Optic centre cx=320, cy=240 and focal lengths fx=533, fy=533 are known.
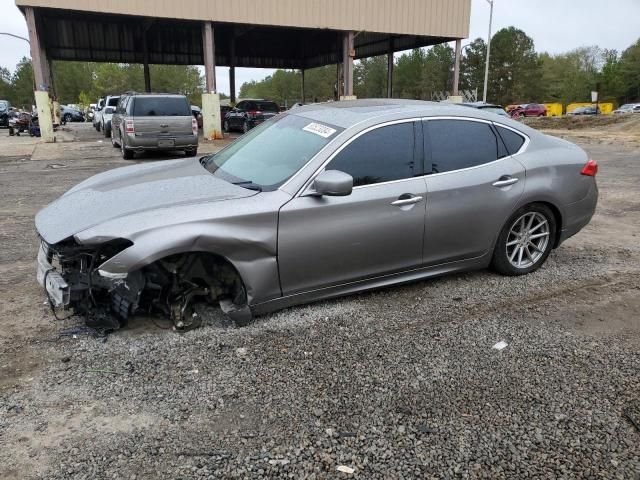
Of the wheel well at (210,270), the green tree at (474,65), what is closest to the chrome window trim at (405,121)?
the wheel well at (210,270)

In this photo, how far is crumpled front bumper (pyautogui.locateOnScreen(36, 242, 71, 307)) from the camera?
3.32 meters

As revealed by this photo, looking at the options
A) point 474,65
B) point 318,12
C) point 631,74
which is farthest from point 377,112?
point 631,74

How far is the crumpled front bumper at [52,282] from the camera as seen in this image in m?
3.32

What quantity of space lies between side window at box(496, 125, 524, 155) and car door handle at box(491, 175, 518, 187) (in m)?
0.28

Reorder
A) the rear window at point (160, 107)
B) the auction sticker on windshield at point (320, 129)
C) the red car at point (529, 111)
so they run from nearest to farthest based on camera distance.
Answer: the auction sticker on windshield at point (320, 129)
the rear window at point (160, 107)
the red car at point (529, 111)

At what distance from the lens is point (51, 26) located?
30547 mm

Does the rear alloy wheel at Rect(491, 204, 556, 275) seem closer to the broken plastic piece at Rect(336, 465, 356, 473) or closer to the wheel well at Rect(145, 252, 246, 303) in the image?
the wheel well at Rect(145, 252, 246, 303)

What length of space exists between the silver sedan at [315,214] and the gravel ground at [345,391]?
0.89 feet

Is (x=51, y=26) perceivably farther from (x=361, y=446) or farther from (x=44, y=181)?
(x=361, y=446)

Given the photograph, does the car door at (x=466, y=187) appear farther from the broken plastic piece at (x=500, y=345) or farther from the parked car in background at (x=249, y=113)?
the parked car in background at (x=249, y=113)

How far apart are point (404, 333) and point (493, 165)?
1.75m

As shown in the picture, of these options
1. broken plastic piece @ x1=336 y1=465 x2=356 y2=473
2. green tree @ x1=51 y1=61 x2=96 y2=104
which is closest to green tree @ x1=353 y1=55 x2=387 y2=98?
green tree @ x1=51 y1=61 x2=96 y2=104

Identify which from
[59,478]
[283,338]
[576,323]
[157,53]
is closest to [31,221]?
[283,338]

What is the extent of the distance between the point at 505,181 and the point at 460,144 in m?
0.50
